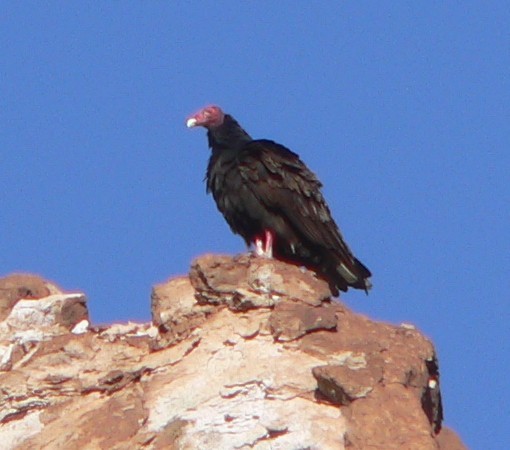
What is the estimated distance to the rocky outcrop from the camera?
12.7m

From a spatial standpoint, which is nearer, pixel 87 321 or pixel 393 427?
pixel 393 427

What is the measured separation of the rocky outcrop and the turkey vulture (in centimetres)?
175

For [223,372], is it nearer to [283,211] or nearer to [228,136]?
[283,211]

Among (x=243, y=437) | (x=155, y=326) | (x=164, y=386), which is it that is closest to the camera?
(x=243, y=437)

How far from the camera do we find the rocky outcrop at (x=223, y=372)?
12711 mm

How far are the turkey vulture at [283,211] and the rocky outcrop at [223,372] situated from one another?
5.74ft

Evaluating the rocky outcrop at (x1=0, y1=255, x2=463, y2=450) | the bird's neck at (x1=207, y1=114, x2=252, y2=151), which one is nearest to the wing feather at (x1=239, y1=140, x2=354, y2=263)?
the bird's neck at (x1=207, y1=114, x2=252, y2=151)

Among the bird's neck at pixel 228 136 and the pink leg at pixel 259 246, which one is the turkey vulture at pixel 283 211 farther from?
the bird's neck at pixel 228 136

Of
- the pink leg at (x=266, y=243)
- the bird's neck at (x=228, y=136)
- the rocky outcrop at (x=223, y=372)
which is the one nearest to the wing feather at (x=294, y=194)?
the pink leg at (x=266, y=243)

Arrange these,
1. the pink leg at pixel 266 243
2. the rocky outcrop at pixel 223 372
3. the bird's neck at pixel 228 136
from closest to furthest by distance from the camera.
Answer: the rocky outcrop at pixel 223 372 → the pink leg at pixel 266 243 → the bird's neck at pixel 228 136

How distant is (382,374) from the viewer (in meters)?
13.2

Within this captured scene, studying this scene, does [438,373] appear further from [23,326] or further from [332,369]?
[23,326]

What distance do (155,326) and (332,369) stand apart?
2084 millimetres

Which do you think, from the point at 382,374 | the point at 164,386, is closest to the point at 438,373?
the point at 382,374
